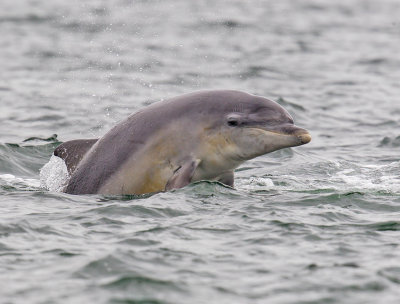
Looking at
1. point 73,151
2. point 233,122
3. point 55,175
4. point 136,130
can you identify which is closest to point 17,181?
point 55,175

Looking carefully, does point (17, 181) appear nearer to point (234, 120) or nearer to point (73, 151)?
point (73, 151)

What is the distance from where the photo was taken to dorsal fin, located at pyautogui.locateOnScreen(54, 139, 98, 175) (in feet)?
44.9

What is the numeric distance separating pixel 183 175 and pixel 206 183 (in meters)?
0.44

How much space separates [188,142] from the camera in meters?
12.8

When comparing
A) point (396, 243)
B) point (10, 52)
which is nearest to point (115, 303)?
point (396, 243)

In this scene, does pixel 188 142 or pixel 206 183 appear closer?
pixel 188 142

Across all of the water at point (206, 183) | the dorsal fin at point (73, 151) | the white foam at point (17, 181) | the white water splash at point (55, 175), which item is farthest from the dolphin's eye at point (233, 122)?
the white foam at point (17, 181)

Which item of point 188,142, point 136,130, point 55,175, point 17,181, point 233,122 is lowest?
point 17,181

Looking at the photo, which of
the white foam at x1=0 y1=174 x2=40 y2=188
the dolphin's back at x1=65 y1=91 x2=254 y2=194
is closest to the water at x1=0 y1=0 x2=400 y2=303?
the white foam at x1=0 y1=174 x2=40 y2=188

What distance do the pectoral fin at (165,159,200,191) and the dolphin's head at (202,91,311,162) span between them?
1.41 ft

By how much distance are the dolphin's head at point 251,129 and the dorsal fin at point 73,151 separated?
198 cm

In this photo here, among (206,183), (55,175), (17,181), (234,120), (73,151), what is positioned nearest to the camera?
(234,120)

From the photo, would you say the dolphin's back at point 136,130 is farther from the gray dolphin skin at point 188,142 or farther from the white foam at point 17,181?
the white foam at point 17,181

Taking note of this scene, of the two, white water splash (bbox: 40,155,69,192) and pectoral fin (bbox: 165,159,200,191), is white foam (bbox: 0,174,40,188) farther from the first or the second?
pectoral fin (bbox: 165,159,200,191)
